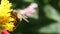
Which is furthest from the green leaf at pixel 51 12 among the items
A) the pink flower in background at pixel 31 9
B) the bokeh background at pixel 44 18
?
the pink flower in background at pixel 31 9

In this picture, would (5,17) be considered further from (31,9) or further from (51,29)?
(51,29)

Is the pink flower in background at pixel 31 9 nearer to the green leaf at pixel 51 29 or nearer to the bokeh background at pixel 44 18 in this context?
the bokeh background at pixel 44 18

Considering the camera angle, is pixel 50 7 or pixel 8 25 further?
pixel 50 7

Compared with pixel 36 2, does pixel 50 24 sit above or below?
below

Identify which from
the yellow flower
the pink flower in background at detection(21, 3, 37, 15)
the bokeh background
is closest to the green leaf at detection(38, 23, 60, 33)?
the bokeh background

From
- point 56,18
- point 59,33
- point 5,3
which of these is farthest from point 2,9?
point 56,18

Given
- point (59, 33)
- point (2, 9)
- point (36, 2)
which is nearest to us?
point (2, 9)

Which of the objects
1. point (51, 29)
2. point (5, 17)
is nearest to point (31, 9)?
point (51, 29)

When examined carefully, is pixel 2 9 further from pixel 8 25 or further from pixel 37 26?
pixel 37 26
